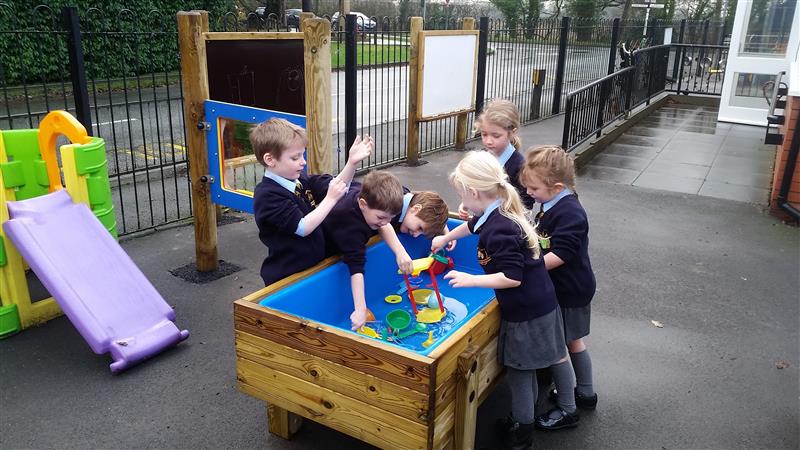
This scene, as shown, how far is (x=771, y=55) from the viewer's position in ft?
39.2

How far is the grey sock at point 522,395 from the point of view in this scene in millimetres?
2953

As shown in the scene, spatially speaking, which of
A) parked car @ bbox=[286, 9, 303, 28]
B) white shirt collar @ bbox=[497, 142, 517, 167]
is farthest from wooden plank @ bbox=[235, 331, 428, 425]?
parked car @ bbox=[286, 9, 303, 28]

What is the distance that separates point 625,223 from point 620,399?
3.45 metres

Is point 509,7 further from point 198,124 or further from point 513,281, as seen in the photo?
point 513,281

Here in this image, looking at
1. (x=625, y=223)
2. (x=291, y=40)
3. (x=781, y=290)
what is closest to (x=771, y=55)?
(x=625, y=223)

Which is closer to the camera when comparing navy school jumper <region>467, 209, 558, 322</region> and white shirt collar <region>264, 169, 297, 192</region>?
navy school jumper <region>467, 209, 558, 322</region>

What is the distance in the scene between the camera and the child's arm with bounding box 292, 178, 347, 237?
9.70 ft

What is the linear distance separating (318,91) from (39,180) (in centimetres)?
200

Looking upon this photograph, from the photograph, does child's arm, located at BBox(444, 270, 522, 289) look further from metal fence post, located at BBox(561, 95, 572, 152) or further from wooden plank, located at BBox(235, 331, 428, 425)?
metal fence post, located at BBox(561, 95, 572, 152)

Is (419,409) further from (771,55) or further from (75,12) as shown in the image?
(771,55)

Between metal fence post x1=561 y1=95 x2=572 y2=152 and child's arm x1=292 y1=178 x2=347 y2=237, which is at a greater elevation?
child's arm x1=292 y1=178 x2=347 y2=237

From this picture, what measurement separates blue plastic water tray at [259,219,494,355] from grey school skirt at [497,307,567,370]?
→ 0.67ft

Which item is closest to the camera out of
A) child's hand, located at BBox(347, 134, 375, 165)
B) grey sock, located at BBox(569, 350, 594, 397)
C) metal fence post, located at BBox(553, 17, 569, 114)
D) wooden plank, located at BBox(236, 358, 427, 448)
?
wooden plank, located at BBox(236, 358, 427, 448)

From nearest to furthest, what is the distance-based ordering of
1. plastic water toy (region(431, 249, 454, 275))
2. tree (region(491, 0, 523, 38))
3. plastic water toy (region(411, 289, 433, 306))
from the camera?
plastic water toy (region(411, 289, 433, 306))
plastic water toy (region(431, 249, 454, 275))
tree (region(491, 0, 523, 38))
